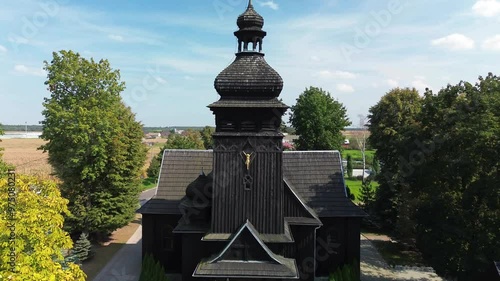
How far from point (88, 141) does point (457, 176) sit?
59.0 feet

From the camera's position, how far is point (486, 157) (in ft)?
44.2

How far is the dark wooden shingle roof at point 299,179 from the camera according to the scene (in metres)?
17.5

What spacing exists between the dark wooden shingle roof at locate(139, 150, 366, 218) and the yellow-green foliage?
849cm

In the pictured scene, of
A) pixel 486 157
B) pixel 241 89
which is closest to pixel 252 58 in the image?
pixel 241 89

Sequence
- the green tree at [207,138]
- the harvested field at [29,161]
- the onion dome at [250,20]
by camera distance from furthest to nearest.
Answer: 1. the green tree at [207,138]
2. the harvested field at [29,161]
3. the onion dome at [250,20]

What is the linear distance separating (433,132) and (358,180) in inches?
1526

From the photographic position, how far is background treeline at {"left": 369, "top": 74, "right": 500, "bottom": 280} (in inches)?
523

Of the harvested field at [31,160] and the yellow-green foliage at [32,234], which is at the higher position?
the yellow-green foliage at [32,234]

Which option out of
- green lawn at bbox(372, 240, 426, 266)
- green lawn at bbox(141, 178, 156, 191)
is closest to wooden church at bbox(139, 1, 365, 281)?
green lawn at bbox(372, 240, 426, 266)

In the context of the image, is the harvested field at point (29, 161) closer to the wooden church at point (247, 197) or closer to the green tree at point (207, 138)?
the wooden church at point (247, 197)

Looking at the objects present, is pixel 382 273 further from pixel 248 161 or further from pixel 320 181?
pixel 248 161

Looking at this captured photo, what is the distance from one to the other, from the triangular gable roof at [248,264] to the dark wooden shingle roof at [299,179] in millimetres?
4266

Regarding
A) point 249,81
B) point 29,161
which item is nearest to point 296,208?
point 249,81

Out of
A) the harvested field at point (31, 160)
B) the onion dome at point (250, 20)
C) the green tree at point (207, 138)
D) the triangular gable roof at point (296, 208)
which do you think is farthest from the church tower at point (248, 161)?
the green tree at point (207, 138)
